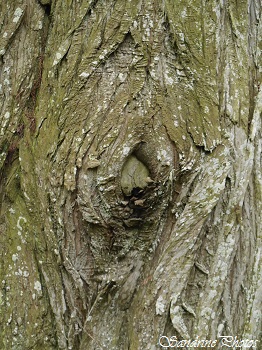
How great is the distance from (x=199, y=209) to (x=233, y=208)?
0.15 m

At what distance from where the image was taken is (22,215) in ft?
6.81

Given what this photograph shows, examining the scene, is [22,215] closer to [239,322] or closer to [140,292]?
[140,292]

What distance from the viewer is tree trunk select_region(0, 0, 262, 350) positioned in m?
1.94

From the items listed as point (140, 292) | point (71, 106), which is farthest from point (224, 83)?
point (140, 292)

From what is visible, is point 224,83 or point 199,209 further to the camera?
point 224,83

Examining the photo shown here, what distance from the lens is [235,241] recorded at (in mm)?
2010

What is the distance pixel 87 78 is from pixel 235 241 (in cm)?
85

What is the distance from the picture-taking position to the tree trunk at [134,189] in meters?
1.94

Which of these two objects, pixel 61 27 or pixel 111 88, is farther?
pixel 61 27

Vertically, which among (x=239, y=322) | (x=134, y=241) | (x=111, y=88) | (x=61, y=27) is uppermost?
(x=61, y=27)

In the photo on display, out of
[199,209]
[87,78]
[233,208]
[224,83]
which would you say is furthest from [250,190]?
[87,78]

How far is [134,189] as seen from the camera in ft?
6.29

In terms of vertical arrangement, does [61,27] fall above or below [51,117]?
above

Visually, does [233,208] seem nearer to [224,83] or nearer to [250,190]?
[250,190]
